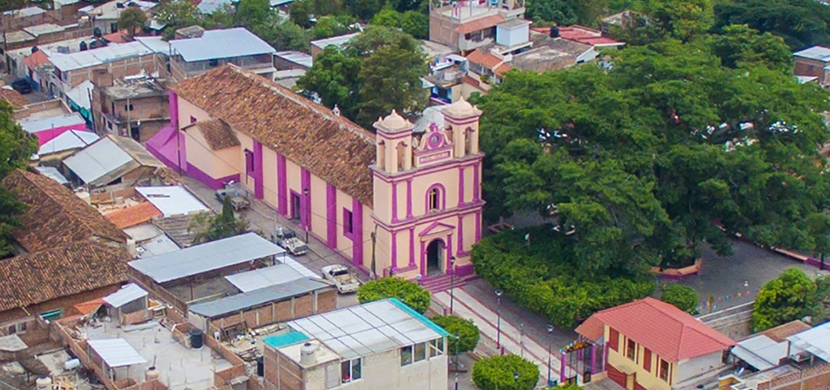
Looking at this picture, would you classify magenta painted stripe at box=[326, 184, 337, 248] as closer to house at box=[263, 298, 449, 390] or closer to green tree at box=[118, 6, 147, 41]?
house at box=[263, 298, 449, 390]

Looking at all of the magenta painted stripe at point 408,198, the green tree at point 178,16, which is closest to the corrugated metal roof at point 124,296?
the magenta painted stripe at point 408,198

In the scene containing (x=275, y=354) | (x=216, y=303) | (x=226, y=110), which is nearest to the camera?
(x=275, y=354)

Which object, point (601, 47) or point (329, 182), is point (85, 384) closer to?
point (329, 182)

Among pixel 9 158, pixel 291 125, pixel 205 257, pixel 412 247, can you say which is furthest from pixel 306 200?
pixel 9 158

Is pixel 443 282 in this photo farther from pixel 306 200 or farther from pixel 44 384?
pixel 44 384

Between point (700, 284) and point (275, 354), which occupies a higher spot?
point (275, 354)

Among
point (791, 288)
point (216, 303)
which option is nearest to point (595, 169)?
point (791, 288)
